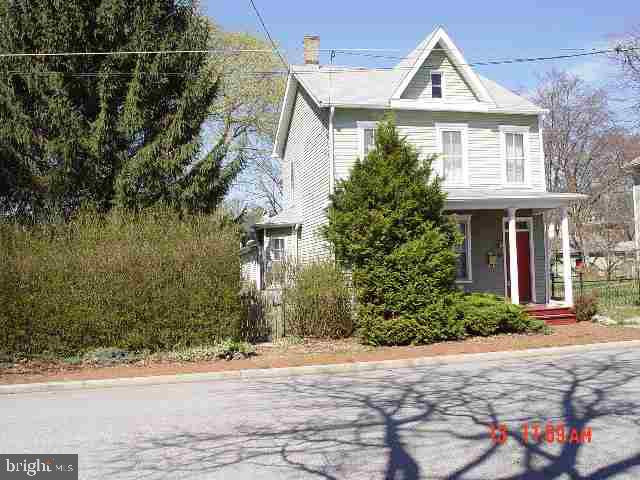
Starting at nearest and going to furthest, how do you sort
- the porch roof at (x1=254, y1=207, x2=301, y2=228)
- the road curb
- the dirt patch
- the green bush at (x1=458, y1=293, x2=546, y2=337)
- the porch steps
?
the road curb
the dirt patch
the green bush at (x1=458, y1=293, x2=546, y2=337)
the porch steps
the porch roof at (x1=254, y1=207, x2=301, y2=228)

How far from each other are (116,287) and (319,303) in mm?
4799

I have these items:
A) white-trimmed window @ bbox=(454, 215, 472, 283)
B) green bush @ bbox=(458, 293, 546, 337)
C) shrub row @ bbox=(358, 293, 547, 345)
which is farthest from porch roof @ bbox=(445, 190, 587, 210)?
shrub row @ bbox=(358, 293, 547, 345)

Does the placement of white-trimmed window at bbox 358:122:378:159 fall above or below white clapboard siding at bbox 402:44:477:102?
below

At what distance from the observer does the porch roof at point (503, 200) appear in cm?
1828

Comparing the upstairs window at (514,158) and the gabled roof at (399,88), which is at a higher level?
the gabled roof at (399,88)

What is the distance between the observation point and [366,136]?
784 inches

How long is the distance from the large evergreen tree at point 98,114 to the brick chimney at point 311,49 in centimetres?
618

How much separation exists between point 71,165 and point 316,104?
7659mm

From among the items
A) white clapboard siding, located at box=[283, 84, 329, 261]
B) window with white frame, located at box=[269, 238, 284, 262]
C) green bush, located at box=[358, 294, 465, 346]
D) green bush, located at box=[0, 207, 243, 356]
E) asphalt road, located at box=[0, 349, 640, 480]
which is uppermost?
white clapboard siding, located at box=[283, 84, 329, 261]

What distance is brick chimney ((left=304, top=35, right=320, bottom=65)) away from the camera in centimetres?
2486

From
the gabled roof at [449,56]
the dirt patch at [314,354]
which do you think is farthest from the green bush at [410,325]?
the gabled roof at [449,56]

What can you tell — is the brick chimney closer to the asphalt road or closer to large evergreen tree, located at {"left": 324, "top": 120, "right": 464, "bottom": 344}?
large evergreen tree, located at {"left": 324, "top": 120, "right": 464, "bottom": 344}

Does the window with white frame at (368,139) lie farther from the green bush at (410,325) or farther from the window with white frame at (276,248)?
the green bush at (410,325)

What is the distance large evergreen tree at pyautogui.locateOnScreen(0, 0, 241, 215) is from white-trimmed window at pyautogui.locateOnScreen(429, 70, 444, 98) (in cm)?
695
